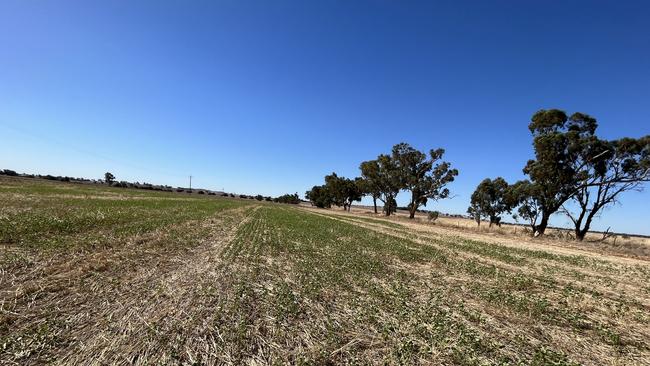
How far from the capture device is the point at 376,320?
24.5ft

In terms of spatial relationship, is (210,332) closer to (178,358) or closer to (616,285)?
(178,358)

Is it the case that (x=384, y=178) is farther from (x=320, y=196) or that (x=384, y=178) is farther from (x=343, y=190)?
(x=320, y=196)

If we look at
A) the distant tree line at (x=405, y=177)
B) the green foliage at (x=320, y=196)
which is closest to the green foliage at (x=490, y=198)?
the distant tree line at (x=405, y=177)

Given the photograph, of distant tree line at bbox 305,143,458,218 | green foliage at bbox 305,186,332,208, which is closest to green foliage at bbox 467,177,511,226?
distant tree line at bbox 305,143,458,218

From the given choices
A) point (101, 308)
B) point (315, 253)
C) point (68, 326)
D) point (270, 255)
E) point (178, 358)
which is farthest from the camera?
point (315, 253)

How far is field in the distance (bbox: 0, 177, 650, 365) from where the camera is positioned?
18.4ft

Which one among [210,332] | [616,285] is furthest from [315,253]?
[616,285]

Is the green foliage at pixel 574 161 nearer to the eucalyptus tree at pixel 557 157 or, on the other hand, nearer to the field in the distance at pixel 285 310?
the eucalyptus tree at pixel 557 157

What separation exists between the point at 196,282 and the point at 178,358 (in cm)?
A: 483

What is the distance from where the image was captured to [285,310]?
25.2 ft

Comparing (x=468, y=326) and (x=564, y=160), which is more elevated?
(x=564, y=160)

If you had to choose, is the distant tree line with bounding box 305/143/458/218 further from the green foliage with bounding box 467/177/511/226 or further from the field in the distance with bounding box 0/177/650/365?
the field in the distance with bounding box 0/177/650/365

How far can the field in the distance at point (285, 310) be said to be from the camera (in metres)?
5.62

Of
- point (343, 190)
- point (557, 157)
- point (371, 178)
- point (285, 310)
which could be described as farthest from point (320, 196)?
point (285, 310)
